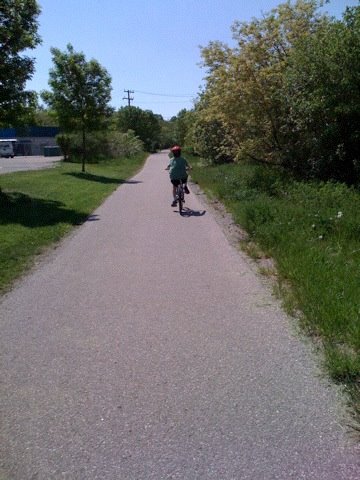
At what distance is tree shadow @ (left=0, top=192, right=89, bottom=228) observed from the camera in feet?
38.9

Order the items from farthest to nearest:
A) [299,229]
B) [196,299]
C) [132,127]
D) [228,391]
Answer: [132,127]
[299,229]
[196,299]
[228,391]

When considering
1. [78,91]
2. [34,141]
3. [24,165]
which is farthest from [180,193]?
[34,141]

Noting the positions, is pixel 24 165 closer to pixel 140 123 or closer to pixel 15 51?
pixel 15 51

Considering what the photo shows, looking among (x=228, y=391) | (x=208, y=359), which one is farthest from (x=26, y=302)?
(x=228, y=391)

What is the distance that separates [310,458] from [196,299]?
3.23 meters

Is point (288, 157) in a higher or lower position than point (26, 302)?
higher

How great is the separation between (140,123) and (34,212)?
84.7 m

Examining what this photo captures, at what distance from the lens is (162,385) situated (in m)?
3.86

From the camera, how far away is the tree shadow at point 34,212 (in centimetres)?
1185

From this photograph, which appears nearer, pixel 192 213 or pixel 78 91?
pixel 192 213

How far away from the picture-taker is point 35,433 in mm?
3244

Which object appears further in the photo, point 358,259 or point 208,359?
point 358,259

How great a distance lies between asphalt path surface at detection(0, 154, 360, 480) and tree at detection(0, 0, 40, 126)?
9.16 meters

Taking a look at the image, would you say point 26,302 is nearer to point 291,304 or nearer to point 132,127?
point 291,304
